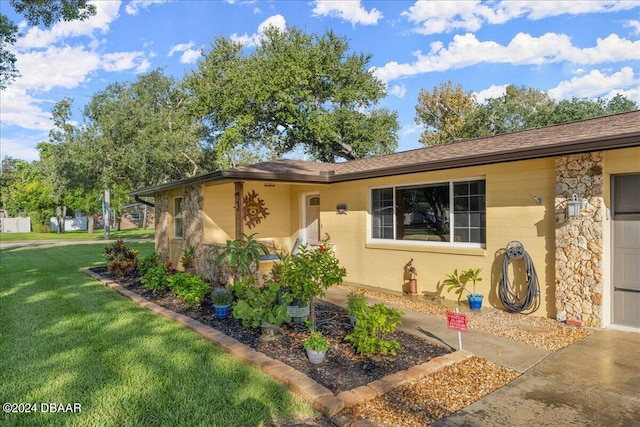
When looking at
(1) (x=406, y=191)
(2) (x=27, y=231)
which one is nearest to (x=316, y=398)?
(1) (x=406, y=191)

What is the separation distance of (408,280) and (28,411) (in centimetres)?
614

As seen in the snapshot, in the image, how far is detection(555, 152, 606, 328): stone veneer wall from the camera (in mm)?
4926

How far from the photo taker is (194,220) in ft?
31.0

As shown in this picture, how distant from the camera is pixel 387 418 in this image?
282cm

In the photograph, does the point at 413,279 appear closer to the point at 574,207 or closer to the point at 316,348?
the point at 574,207

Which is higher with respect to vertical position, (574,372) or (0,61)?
(0,61)

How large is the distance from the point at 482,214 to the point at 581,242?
63.6 inches

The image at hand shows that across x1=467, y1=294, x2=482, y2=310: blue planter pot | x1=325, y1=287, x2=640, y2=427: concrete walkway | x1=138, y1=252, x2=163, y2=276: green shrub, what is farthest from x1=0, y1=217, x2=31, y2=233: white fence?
x1=325, y1=287, x2=640, y2=427: concrete walkway

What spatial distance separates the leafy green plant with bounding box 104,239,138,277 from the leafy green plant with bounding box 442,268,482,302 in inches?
303

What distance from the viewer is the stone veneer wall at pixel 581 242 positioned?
16.2 feet

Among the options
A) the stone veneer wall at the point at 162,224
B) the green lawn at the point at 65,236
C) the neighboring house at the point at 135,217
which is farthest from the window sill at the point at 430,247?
the neighboring house at the point at 135,217

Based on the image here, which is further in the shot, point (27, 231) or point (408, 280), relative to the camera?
point (27, 231)

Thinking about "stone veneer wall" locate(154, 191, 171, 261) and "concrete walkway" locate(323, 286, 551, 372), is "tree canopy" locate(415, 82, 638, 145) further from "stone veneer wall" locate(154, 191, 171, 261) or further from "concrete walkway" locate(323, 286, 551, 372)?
"concrete walkway" locate(323, 286, 551, 372)

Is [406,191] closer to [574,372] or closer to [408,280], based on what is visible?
[408,280]
